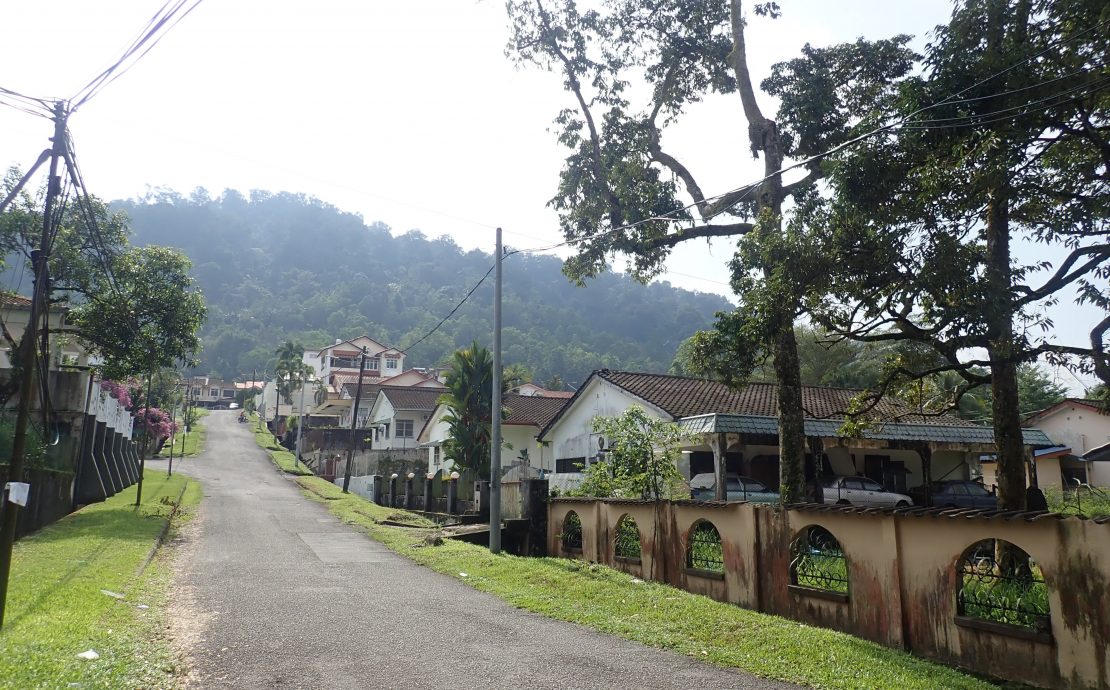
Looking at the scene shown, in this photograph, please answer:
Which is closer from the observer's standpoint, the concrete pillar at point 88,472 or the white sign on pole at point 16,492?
the white sign on pole at point 16,492

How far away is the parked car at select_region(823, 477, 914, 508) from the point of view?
22.4 meters

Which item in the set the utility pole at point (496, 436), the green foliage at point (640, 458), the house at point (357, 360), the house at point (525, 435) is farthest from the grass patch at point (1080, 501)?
the house at point (357, 360)

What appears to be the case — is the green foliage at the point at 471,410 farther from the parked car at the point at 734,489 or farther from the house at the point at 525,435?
the parked car at the point at 734,489

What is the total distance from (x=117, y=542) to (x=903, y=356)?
15.7m

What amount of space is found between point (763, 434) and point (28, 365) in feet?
53.6

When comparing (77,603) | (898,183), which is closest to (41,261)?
(77,603)

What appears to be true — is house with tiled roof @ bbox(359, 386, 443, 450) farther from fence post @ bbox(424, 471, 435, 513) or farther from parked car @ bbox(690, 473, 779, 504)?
parked car @ bbox(690, 473, 779, 504)

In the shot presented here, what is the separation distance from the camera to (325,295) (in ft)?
415

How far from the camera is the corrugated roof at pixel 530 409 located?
36125 millimetres

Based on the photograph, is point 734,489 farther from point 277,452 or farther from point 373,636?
point 277,452

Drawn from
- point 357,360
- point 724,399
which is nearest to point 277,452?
point 357,360

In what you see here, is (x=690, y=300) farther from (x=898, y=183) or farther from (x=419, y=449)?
(x=898, y=183)

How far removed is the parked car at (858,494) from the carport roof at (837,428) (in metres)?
1.52

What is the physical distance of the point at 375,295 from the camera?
397 feet
